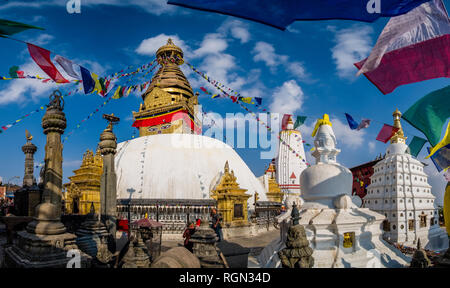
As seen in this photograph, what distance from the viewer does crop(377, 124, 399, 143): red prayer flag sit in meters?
11.4

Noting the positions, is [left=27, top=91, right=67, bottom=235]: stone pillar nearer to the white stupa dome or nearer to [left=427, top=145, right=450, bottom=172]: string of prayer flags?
the white stupa dome

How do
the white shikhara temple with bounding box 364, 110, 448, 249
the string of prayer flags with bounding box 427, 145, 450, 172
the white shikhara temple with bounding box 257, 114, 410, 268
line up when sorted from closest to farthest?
the white shikhara temple with bounding box 257, 114, 410, 268 → the string of prayer flags with bounding box 427, 145, 450, 172 → the white shikhara temple with bounding box 364, 110, 448, 249

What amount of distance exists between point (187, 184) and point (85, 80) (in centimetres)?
805

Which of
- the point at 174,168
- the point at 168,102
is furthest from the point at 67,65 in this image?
the point at 168,102

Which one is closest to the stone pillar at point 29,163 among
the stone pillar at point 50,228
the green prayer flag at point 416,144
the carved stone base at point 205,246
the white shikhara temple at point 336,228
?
the stone pillar at point 50,228

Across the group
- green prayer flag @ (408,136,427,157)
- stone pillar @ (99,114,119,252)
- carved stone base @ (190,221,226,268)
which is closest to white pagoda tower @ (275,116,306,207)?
green prayer flag @ (408,136,427,157)

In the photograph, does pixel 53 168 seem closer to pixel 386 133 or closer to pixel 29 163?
pixel 386 133

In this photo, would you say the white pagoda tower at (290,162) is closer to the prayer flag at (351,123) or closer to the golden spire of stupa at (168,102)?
the golden spire of stupa at (168,102)

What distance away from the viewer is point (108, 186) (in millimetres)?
9352

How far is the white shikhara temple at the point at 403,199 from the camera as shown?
35.8 ft

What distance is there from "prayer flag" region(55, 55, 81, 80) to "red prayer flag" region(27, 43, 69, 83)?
24 centimetres

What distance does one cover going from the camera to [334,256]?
18.6 ft
